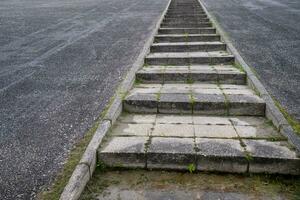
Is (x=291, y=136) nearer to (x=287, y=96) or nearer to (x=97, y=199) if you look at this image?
(x=287, y=96)

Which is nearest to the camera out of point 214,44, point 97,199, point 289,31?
point 97,199

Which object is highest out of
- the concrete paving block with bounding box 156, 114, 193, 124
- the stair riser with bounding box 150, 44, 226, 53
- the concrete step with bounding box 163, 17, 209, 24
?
the concrete step with bounding box 163, 17, 209, 24

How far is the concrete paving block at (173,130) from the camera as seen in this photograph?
4348 mm

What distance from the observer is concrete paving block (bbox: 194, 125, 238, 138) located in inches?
169

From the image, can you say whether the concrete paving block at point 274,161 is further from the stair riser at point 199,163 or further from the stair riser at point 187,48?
the stair riser at point 187,48

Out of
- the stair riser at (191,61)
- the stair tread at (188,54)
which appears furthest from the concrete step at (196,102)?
the stair tread at (188,54)

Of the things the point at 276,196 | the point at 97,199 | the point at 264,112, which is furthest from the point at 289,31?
the point at 97,199

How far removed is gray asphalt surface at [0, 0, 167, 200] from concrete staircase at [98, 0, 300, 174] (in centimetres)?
68

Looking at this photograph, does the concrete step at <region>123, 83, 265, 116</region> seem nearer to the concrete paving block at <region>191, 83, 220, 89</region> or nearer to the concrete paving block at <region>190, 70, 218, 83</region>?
the concrete paving block at <region>191, 83, 220, 89</region>

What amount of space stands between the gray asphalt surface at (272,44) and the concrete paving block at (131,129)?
2340 millimetres

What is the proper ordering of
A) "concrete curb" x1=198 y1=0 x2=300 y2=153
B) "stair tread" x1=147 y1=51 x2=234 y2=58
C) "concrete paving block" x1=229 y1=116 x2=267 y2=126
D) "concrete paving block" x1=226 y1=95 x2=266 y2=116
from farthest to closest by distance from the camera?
1. "stair tread" x1=147 y1=51 x2=234 y2=58
2. "concrete paving block" x1=226 y1=95 x2=266 y2=116
3. "concrete paving block" x1=229 y1=116 x2=267 y2=126
4. "concrete curb" x1=198 y1=0 x2=300 y2=153

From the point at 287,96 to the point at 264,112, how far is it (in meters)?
0.95

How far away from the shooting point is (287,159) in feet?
12.0

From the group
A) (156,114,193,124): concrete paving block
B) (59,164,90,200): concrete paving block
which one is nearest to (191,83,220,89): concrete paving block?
(156,114,193,124): concrete paving block
